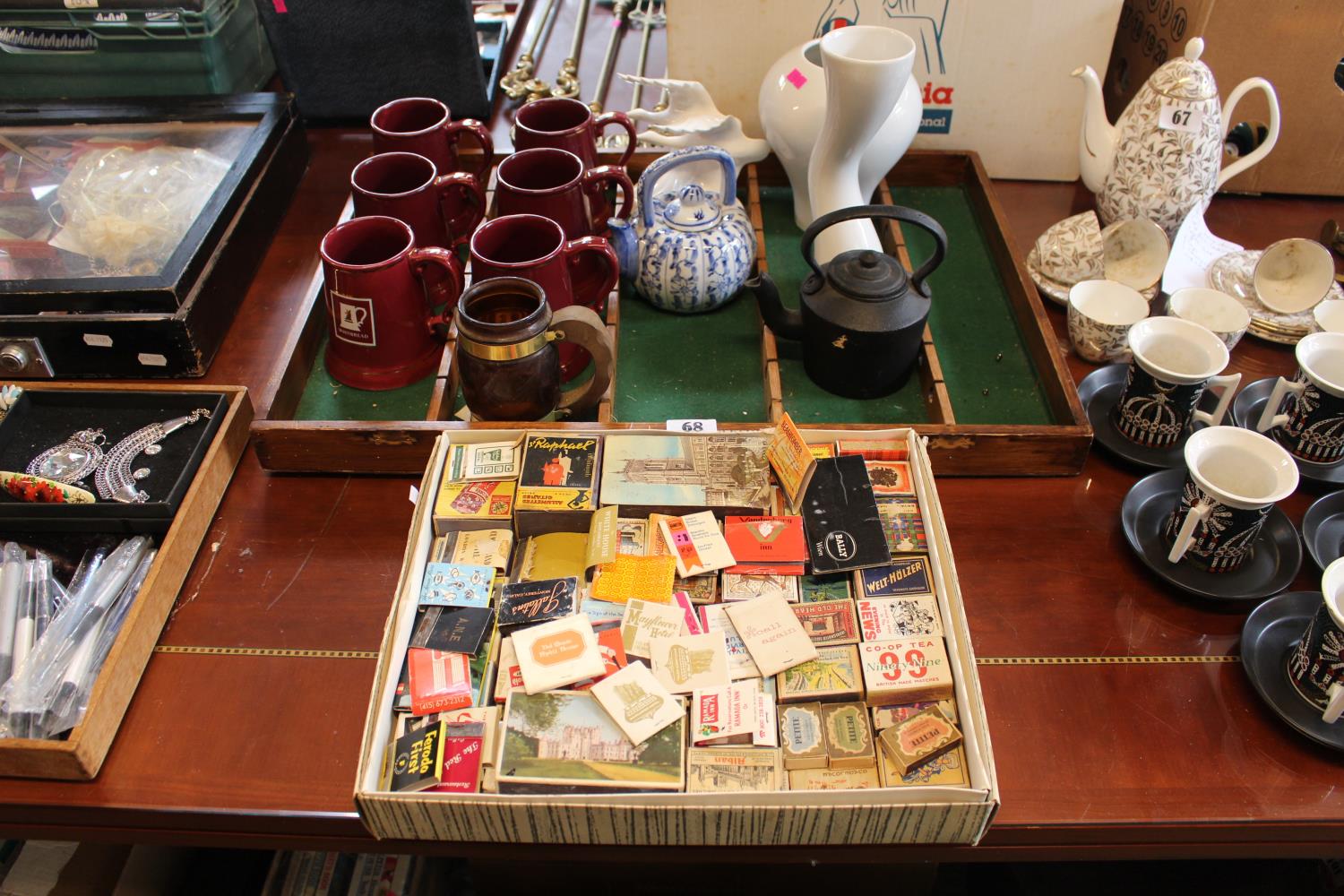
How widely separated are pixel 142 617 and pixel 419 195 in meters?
0.62

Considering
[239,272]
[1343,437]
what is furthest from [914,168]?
[239,272]

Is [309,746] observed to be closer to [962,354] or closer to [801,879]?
→ [801,879]

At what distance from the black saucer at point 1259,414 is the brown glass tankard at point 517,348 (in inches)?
29.2

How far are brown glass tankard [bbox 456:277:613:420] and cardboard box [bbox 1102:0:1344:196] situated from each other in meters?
0.93


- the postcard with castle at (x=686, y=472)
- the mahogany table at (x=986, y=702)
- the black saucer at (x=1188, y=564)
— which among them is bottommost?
the mahogany table at (x=986, y=702)

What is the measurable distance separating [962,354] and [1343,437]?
1.42 ft

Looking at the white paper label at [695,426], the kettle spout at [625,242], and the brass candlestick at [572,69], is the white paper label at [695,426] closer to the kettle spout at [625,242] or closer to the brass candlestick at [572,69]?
the kettle spout at [625,242]

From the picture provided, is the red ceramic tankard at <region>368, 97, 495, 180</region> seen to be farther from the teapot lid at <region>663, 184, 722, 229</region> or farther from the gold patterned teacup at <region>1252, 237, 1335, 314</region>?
the gold patterned teacup at <region>1252, 237, 1335, 314</region>

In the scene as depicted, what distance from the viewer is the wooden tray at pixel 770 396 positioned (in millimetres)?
1090

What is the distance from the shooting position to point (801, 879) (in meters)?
1.15

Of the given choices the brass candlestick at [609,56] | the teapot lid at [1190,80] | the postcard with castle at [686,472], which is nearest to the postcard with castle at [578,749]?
the postcard with castle at [686,472]

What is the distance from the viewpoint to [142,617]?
93 cm

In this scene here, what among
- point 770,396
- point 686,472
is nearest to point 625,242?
point 770,396

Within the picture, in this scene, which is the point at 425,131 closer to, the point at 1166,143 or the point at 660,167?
the point at 660,167
